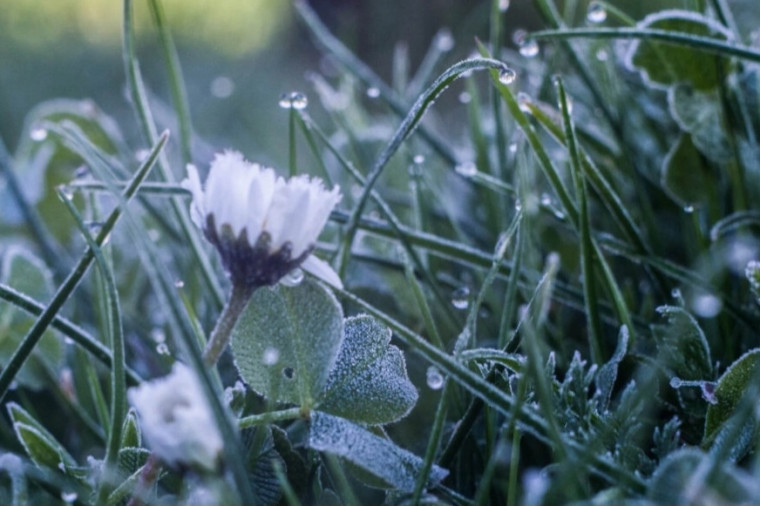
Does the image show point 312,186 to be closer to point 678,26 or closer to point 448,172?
point 678,26

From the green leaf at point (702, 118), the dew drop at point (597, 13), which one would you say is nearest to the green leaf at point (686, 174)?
the green leaf at point (702, 118)

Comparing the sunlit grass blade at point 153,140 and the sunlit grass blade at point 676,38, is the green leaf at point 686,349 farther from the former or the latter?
the sunlit grass blade at point 153,140

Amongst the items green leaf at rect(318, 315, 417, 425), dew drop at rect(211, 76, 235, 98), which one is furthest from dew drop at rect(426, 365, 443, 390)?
dew drop at rect(211, 76, 235, 98)

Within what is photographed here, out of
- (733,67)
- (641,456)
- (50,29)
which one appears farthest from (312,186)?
(50,29)

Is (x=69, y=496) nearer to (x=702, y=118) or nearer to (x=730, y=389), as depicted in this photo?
(x=730, y=389)

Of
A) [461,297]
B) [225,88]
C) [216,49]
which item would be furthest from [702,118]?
[216,49]
